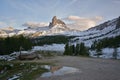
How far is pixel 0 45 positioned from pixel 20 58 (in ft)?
159

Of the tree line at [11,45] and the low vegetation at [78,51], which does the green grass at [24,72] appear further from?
the low vegetation at [78,51]

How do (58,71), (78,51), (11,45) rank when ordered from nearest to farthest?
(58,71) → (78,51) → (11,45)

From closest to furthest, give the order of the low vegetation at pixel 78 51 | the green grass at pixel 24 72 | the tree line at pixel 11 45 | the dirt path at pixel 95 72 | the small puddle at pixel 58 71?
the dirt path at pixel 95 72 → the green grass at pixel 24 72 → the small puddle at pixel 58 71 → the low vegetation at pixel 78 51 → the tree line at pixel 11 45

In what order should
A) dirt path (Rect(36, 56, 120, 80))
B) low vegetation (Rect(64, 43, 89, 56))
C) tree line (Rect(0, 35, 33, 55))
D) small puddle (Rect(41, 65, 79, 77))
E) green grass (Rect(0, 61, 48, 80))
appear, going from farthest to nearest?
tree line (Rect(0, 35, 33, 55))
low vegetation (Rect(64, 43, 89, 56))
small puddle (Rect(41, 65, 79, 77))
green grass (Rect(0, 61, 48, 80))
dirt path (Rect(36, 56, 120, 80))

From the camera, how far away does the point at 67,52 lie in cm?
11525

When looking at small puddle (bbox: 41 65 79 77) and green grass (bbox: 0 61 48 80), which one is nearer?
green grass (bbox: 0 61 48 80)

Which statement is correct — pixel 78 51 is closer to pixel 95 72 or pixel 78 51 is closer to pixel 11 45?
pixel 11 45

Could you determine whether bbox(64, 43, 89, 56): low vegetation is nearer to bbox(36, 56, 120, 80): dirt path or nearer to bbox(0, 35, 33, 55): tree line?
bbox(0, 35, 33, 55): tree line

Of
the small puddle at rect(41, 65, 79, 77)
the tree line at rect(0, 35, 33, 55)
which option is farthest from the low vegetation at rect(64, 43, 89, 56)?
the small puddle at rect(41, 65, 79, 77)

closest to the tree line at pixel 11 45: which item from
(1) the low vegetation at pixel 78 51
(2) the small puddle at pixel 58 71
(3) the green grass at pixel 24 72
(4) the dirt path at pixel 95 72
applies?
(1) the low vegetation at pixel 78 51

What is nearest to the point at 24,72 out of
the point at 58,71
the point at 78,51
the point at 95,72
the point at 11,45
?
the point at 58,71

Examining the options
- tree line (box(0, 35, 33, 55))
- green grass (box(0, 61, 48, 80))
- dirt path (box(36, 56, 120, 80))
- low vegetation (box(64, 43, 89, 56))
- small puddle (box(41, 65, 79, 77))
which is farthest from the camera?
tree line (box(0, 35, 33, 55))

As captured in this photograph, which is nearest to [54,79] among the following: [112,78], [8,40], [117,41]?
[112,78]

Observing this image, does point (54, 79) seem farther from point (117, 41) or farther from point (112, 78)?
point (117, 41)
